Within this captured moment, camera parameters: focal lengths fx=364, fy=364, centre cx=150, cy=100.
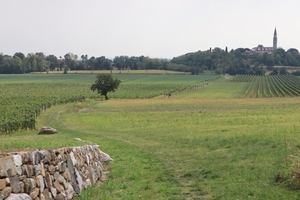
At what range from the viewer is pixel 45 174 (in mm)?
9852

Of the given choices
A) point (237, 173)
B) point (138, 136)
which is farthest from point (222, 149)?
point (138, 136)

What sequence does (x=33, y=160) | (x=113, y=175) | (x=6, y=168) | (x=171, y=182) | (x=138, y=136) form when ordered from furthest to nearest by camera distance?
(x=138, y=136)
(x=113, y=175)
(x=171, y=182)
(x=33, y=160)
(x=6, y=168)

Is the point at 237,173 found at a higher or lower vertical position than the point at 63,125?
higher

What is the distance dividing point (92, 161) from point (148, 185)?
2.56 metres

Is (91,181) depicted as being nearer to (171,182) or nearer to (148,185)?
(148,185)

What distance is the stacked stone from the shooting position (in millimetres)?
8328

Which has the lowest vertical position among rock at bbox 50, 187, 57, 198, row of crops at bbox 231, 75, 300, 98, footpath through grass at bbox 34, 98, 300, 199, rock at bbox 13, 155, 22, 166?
row of crops at bbox 231, 75, 300, 98

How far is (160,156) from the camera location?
65.8ft

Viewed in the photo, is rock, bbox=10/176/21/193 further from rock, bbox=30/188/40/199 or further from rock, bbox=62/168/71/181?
rock, bbox=62/168/71/181

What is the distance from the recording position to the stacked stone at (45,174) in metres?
8.33

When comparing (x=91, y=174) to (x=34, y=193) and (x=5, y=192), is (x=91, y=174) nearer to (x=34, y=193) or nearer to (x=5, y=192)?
(x=34, y=193)

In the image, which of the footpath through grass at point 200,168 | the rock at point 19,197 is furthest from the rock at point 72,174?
the rock at point 19,197

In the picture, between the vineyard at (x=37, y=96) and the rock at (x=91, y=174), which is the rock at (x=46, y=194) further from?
the vineyard at (x=37, y=96)

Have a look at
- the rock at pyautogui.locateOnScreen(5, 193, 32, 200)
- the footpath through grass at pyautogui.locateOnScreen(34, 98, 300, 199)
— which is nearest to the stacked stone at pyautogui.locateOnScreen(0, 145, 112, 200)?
the rock at pyautogui.locateOnScreen(5, 193, 32, 200)
